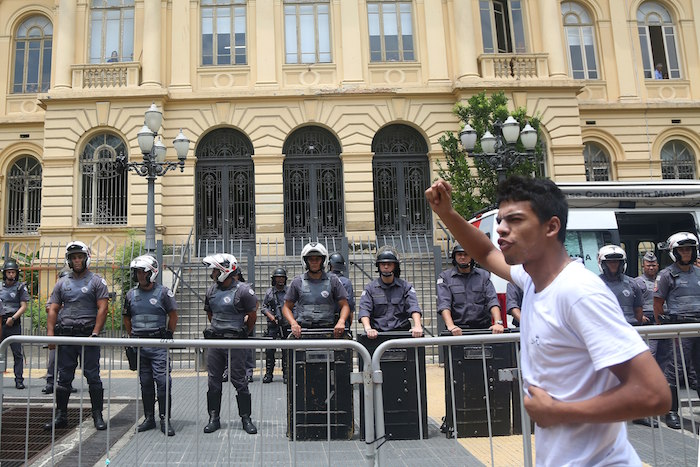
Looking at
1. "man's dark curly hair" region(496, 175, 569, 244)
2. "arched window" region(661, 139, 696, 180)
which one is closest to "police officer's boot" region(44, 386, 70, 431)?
"man's dark curly hair" region(496, 175, 569, 244)

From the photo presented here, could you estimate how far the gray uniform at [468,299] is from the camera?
712 cm

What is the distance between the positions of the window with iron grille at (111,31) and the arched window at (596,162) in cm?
1926

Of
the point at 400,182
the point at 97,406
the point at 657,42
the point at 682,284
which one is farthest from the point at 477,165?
the point at 657,42

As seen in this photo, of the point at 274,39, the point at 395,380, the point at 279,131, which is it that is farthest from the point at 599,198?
the point at 274,39

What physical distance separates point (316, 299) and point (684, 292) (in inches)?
195

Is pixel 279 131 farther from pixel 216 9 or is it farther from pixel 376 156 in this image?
pixel 216 9

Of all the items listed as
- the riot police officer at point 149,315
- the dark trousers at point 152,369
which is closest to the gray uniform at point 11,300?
the riot police officer at point 149,315

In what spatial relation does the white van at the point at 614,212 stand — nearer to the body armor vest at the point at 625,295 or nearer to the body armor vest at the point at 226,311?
the body armor vest at the point at 625,295

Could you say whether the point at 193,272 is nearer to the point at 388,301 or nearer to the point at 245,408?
the point at 245,408

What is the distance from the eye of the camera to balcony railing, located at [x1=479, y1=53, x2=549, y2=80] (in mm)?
20672

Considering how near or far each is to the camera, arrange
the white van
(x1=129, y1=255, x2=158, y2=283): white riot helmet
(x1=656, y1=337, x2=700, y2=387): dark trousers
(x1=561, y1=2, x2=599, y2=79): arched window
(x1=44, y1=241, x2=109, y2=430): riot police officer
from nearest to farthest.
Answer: (x1=656, y1=337, x2=700, y2=387): dark trousers < (x1=129, y1=255, x2=158, y2=283): white riot helmet < (x1=44, y1=241, x2=109, y2=430): riot police officer < the white van < (x1=561, y1=2, x2=599, y2=79): arched window

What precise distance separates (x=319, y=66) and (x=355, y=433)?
17.1 meters

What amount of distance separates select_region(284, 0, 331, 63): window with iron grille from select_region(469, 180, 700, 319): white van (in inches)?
464

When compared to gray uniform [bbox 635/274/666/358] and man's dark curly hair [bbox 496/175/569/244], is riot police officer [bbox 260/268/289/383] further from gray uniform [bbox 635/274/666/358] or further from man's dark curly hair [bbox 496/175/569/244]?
man's dark curly hair [bbox 496/175/569/244]
